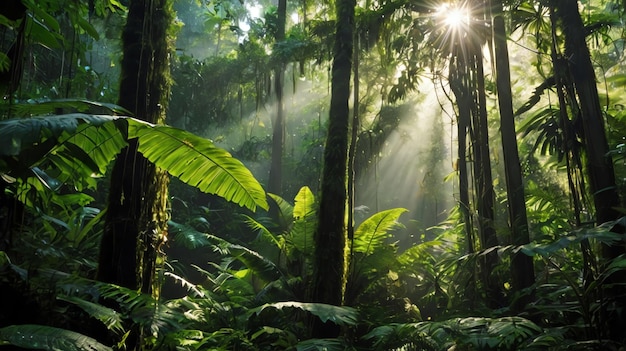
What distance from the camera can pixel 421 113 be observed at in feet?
56.8

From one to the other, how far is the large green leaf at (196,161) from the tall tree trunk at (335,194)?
202cm

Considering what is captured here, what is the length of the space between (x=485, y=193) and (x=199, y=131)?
1036 centimetres

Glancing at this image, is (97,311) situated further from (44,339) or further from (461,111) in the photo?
(461,111)

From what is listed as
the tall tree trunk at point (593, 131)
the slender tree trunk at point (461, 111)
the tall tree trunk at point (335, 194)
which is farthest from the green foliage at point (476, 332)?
the slender tree trunk at point (461, 111)

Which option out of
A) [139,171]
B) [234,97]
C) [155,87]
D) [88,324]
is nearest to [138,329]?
[88,324]

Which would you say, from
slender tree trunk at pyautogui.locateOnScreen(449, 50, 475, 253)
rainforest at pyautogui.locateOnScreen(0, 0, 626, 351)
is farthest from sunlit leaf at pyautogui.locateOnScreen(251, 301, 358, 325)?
slender tree trunk at pyautogui.locateOnScreen(449, 50, 475, 253)

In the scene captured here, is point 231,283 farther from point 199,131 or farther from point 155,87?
point 199,131

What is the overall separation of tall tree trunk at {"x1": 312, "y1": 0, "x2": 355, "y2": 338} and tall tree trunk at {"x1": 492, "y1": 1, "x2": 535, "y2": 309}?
76.5 inches

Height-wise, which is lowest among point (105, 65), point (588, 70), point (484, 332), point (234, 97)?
point (484, 332)

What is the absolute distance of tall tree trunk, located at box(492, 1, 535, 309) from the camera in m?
5.37

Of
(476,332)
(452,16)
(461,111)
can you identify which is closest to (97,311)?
(476,332)

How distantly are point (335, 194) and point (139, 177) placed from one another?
2520 mm

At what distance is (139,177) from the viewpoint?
355 centimetres

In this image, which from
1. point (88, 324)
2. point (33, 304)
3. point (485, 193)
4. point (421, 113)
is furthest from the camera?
point (421, 113)
